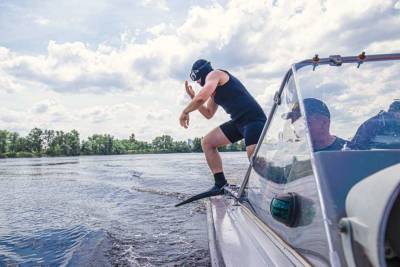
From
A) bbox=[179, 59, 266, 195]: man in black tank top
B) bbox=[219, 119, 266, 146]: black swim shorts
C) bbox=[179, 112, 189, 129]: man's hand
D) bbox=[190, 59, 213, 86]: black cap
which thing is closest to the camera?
bbox=[179, 112, 189, 129]: man's hand

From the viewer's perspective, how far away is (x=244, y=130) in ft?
16.9

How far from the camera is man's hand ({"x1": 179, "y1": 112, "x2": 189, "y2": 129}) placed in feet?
15.4

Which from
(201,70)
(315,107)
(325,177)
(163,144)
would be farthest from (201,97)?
(163,144)

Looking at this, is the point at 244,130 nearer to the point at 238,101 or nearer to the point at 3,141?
the point at 238,101

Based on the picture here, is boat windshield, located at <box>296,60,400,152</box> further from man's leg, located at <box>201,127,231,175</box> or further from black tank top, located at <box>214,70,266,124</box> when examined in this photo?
man's leg, located at <box>201,127,231,175</box>

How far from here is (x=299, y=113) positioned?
2.20 metres

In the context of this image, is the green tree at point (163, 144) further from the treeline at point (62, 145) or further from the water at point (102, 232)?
the water at point (102, 232)

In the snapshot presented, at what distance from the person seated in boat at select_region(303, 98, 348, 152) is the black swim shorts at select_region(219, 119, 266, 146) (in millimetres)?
2586

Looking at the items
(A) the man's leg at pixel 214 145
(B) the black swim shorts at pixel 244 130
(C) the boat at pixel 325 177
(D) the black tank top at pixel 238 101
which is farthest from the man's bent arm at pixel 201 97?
(C) the boat at pixel 325 177

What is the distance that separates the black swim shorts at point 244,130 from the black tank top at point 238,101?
0.09m

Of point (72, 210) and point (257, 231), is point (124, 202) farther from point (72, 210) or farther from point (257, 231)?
point (257, 231)

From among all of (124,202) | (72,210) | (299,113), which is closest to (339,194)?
(299,113)

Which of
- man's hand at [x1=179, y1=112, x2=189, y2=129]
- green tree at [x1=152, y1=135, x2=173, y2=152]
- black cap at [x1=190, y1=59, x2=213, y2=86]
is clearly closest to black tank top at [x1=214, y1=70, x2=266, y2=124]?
black cap at [x1=190, y1=59, x2=213, y2=86]

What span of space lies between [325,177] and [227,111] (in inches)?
147
